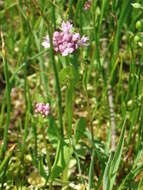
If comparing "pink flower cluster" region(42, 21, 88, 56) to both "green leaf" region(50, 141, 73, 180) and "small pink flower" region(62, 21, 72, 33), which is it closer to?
"small pink flower" region(62, 21, 72, 33)

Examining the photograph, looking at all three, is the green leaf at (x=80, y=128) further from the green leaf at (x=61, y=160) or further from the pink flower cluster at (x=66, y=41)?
the pink flower cluster at (x=66, y=41)

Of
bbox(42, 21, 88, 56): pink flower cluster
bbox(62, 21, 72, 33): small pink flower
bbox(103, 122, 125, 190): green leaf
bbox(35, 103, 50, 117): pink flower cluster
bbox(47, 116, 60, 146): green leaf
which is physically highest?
bbox(62, 21, 72, 33): small pink flower

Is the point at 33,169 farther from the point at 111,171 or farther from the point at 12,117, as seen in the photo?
the point at 111,171

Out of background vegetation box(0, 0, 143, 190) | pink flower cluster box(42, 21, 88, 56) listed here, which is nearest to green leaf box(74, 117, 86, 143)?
background vegetation box(0, 0, 143, 190)

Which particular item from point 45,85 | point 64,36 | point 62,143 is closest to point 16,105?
point 45,85

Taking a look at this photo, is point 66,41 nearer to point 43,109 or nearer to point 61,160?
point 43,109

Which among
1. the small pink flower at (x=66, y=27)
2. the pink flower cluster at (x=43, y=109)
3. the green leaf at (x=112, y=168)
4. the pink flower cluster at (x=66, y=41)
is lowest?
the green leaf at (x=112, y=168)

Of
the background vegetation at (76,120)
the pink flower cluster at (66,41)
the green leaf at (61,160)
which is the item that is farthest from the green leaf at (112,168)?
the pink flower cluster at (66,41)

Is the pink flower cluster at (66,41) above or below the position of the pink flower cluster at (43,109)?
above

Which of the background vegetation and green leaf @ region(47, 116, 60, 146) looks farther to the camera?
green leaf @ region(47, 116, 60, 146)

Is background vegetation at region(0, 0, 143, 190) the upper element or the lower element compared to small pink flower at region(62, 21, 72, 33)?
lower

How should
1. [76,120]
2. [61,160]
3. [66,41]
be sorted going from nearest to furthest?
[66,41], [61,160], [76,120]

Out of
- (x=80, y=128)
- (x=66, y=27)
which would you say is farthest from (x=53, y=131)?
(x=66, y=27)
